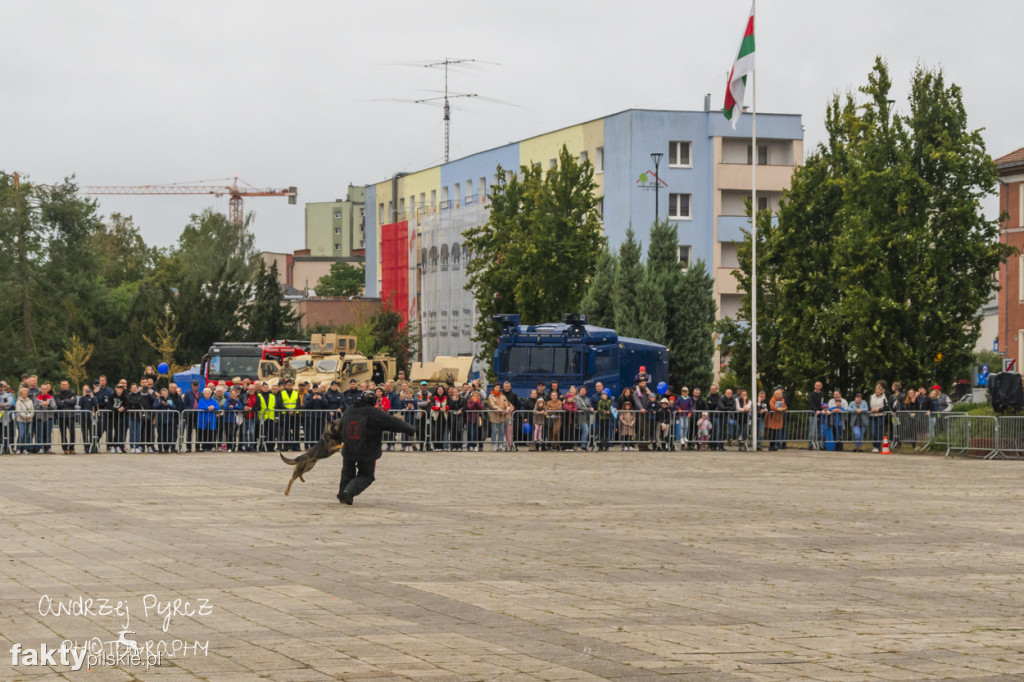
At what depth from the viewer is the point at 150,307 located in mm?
69312

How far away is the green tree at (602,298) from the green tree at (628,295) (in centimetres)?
32

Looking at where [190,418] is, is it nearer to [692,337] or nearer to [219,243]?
[692,337]

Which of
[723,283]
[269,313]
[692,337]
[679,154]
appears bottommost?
[692,337]

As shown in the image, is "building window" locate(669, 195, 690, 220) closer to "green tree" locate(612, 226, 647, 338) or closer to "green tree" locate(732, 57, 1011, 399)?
"green tree" locate(612, 226, 647, 338)

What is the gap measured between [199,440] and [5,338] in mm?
40596

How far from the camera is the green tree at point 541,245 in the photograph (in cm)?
5525

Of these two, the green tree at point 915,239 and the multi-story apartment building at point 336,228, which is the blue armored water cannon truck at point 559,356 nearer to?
the green tree at point 915,239

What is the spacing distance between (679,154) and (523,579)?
228ft

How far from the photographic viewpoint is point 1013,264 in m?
65.3

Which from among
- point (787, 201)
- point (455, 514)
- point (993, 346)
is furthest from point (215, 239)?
point (455, 514)

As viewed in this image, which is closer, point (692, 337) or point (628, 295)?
point (628, 295)

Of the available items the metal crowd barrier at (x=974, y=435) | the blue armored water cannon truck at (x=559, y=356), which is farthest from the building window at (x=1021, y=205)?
the metal crowd barrier at (x=974, y=435)

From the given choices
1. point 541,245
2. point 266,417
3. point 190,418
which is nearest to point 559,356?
point 266,417

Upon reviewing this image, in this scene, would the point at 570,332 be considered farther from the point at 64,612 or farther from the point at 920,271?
the point at 64,612
